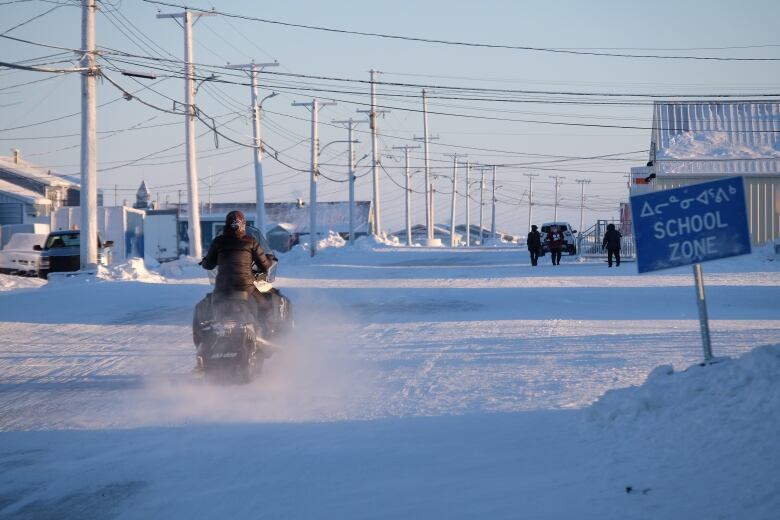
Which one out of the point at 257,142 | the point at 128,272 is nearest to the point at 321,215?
the point at 257,142

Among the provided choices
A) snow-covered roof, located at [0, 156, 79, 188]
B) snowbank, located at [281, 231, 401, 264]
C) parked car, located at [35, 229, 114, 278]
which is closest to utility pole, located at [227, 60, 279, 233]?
snowbank, located at [281, 231, 401, 264]

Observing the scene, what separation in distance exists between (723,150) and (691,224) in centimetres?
3871

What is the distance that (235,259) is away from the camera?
10312 mm

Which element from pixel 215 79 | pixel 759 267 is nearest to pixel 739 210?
pixel 759 267

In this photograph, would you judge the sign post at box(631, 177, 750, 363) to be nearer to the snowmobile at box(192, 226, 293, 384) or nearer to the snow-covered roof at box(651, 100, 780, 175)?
the snowmobile at box(192, 226, 293, 384)

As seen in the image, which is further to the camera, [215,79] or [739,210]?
[215,79]

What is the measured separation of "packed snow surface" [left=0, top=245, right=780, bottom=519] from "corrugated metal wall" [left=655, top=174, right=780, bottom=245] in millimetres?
26396

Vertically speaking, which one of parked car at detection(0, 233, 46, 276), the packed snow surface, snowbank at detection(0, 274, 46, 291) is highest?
parked car at detection(0, 233, 46, 276)

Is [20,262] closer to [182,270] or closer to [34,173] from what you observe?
[182,270]

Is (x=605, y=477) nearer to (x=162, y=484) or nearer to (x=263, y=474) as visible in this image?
(x=263, y=474)

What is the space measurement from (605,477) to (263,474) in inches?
95.4

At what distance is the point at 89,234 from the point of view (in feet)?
94.8

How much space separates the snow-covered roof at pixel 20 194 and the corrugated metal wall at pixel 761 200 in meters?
45.5

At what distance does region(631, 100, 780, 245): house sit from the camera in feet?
136
